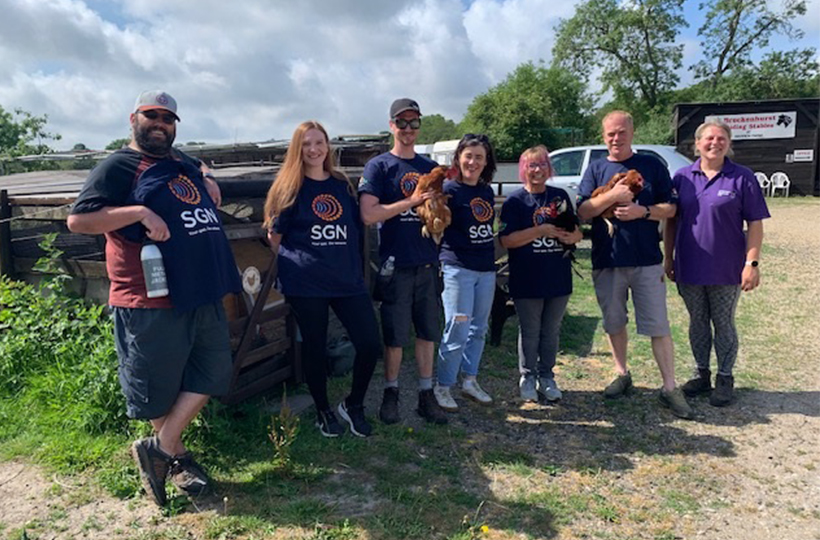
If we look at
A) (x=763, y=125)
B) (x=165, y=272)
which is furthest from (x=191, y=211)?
(x=763, y=125)

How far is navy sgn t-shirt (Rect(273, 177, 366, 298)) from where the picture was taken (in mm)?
3414

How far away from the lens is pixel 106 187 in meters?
2.65

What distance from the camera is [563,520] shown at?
2914 millimetres

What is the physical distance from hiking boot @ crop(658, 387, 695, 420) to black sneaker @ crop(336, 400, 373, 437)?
1.96 metres

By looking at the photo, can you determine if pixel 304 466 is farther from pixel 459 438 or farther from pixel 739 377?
pixel 739 377

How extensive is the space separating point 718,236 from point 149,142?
11.1 feet

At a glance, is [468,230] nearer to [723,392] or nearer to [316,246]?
[316,246]

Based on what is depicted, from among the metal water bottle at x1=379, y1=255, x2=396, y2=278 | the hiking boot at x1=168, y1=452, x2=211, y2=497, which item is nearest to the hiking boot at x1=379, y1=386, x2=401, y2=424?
the metal water bottle at x1=379, y1=255, x2=396, y2=278

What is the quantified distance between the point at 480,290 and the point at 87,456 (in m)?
2.43

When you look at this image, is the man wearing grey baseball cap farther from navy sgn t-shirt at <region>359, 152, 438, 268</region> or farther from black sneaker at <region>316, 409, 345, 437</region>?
navy sgn t-shirt at <region>359, 152, 438, 268</region>

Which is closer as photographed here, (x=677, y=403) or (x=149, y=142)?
(x=149, y=142)

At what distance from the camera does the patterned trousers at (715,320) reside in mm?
4164

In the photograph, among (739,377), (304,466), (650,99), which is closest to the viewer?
(304,466)

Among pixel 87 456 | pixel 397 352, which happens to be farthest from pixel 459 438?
pixel 87 456
